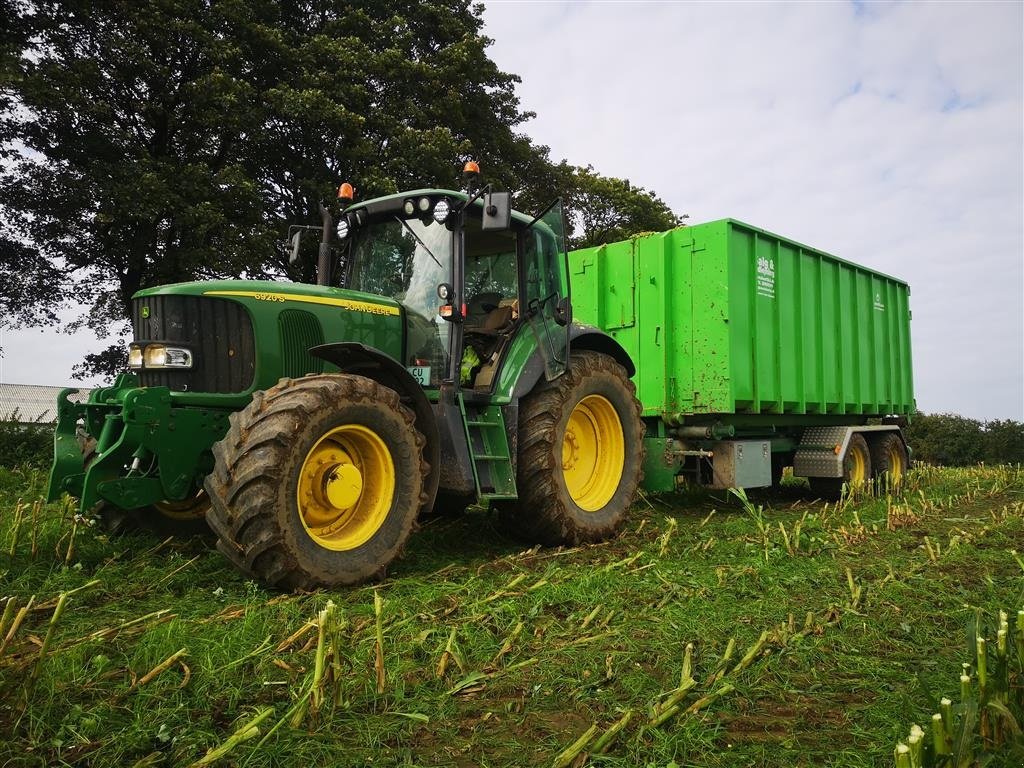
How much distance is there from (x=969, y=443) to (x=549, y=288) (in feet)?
66.6

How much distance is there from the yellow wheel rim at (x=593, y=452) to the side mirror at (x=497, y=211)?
1780mm

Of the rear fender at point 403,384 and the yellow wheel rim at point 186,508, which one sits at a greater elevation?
the rear fender at point 403,384

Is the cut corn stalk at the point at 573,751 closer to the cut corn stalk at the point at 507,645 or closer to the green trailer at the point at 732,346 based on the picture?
the cut corn stalk at the point at 507,645

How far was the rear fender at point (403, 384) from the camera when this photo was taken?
459 cm

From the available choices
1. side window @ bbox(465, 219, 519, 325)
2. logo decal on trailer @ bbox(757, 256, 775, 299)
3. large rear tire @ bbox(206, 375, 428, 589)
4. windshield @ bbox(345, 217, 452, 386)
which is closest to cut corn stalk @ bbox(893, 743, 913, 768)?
large rear tire @ bbox(206, 375, 428, 589)

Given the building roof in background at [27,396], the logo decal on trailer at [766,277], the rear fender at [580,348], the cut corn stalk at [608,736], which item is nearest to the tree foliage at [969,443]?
the logo decal on trailer at [766,277]

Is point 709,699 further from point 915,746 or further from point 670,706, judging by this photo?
point 915,746

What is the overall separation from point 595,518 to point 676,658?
283cm

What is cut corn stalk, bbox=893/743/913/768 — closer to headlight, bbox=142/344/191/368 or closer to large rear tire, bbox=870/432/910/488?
headlight, bbox=142/344/191/368

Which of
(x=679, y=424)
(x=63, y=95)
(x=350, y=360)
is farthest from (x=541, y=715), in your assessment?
(x=63, y=95)

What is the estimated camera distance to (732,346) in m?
7.78

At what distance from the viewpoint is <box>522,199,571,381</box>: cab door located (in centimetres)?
587

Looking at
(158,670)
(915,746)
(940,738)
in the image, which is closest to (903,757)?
(915,746)

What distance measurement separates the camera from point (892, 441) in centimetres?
1047
